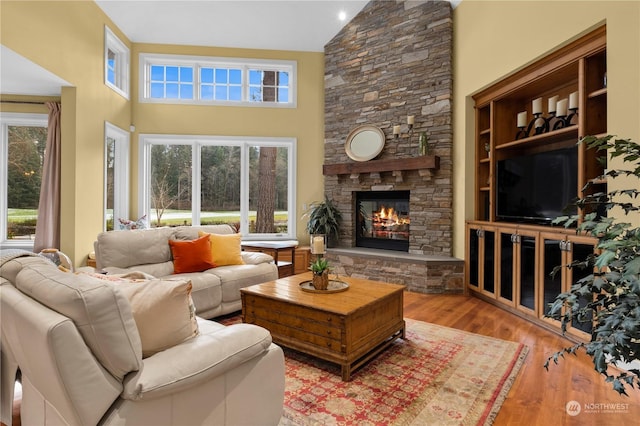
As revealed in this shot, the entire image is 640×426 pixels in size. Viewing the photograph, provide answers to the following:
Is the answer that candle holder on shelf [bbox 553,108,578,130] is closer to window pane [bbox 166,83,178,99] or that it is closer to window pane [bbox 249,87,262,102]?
window pane [bbox 249,87,262,102]

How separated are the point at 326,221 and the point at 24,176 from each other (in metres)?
4.38

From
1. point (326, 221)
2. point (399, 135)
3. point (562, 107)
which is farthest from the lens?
point (326, 221)

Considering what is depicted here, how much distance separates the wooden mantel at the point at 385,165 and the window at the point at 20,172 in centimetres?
416

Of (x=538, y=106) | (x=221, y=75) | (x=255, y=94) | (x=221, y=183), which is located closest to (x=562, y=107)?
(x=538, y=106)

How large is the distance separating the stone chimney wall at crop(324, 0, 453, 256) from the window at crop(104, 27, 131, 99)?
128 inches

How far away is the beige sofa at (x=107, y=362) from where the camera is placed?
1227 mm

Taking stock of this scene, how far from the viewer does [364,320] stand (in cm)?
256

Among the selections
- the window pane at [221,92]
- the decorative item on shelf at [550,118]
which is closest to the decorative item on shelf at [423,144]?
the decorative item on shelf at [550,118]

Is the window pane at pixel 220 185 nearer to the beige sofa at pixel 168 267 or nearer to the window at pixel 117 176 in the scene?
the window at pixel 117 176

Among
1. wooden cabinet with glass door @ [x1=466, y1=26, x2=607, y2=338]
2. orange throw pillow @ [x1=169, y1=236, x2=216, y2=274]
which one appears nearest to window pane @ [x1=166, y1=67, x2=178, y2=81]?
orange throw pillow @ [x1=169, y1=236, x2=216, y2=274]

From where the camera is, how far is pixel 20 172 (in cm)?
496

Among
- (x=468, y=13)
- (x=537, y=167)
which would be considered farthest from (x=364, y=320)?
(x=468, y=13)

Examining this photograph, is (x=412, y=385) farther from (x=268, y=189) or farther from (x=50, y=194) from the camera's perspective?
(x=50, y=194)

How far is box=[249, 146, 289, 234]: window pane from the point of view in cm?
630
